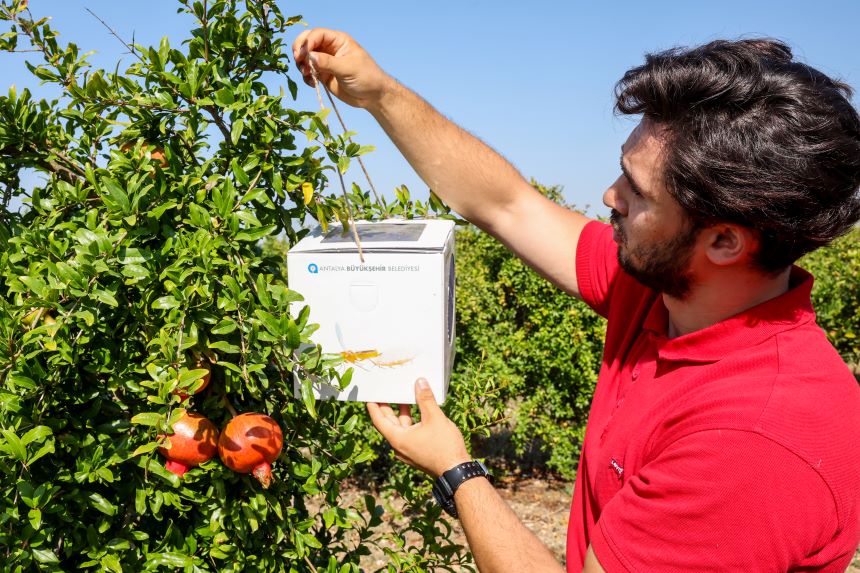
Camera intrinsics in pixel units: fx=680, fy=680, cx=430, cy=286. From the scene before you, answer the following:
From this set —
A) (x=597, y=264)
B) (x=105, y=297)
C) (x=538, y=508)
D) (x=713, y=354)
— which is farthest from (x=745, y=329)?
(x=538, y=508)

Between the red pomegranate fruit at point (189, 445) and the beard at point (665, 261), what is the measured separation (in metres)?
0.98

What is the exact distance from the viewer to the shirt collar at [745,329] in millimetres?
1433

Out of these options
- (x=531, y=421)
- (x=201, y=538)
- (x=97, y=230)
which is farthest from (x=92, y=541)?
(x=531, y=421)

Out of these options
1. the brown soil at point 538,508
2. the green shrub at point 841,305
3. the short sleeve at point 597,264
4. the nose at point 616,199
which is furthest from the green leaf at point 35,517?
the green shrub at point 841,305

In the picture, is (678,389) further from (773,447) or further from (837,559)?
(837,559)

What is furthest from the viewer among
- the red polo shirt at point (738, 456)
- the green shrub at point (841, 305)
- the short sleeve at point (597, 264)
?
the green shrub at point (841, 305)

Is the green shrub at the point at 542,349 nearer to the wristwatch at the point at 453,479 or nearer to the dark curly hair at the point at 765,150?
the wristwatch at the point at 453,479

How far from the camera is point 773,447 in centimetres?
121

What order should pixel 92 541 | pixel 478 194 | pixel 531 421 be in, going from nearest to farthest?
1. pixel 92 541
2. pixel 478 194
3. pixel 531 421

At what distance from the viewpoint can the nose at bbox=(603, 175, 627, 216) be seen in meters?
1.59

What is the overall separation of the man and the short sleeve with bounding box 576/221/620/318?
0.98ft

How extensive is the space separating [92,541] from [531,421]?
3.98m

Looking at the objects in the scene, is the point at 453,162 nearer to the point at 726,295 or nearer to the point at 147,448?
the point at 726,295

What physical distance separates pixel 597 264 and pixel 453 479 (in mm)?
836
